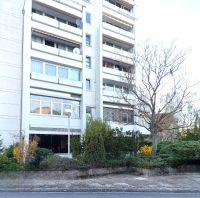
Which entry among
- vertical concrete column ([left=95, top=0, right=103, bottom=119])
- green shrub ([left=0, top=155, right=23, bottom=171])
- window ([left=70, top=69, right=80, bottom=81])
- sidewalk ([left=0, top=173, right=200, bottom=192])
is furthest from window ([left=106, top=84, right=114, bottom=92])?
sidewalk ([left=0, top=173, right=200, bottom=192])

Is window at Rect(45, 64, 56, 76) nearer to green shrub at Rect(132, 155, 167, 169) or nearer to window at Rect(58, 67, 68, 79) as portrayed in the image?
window at Rect(58, 67, 68, 79)

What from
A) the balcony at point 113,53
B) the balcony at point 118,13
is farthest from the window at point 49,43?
the balcony at point 118,13

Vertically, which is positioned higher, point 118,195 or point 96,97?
point 96,97

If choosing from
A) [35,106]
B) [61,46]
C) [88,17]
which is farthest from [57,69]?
[88,17]

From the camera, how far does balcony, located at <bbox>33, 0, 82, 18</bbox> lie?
3728 centimetres

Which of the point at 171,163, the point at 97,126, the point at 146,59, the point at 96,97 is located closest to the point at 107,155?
the point at 97,126

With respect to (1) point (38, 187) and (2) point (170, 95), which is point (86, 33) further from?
(1) point (38, 187)

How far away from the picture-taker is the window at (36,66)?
3534 cm

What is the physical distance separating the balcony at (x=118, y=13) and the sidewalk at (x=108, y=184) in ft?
105

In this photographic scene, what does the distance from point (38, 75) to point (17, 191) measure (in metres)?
21.4

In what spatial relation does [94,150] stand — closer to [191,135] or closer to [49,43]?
[191,135]

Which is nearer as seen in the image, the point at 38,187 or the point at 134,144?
the point at 38,187

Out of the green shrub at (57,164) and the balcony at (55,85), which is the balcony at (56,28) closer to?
the balcony at (55,85)

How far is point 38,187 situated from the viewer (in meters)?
15.1
